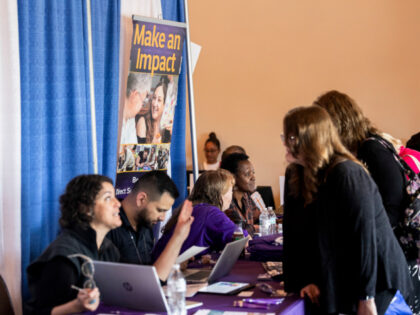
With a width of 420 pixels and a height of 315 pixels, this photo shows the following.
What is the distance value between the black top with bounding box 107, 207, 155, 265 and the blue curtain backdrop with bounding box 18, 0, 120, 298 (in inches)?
20.0

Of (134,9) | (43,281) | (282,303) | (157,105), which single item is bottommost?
(282,303)

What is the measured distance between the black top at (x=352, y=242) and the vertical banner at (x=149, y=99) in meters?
1.89

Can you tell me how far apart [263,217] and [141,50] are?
1.52m

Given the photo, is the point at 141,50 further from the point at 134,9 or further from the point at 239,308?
the point at 239,308

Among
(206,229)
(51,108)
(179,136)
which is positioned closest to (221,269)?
(206,229)

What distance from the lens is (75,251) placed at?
205 centimetres

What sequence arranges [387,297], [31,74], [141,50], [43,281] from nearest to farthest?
[43,281] < [387,297] < [31,74] < [141,50]

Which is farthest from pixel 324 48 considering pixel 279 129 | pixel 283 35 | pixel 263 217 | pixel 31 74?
pixel 31 74

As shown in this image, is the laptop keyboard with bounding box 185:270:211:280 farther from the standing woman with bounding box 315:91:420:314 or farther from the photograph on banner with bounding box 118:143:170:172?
the photograph on banner with bounding box 118:143:170:172

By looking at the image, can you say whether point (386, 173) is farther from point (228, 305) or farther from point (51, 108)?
point (51, 108)

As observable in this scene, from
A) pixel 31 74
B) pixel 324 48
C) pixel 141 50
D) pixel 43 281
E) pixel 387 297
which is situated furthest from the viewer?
pixel 324 48

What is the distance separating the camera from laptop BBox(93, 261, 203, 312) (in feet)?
6.17

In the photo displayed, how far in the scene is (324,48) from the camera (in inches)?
291

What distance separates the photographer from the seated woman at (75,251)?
1952 mm
